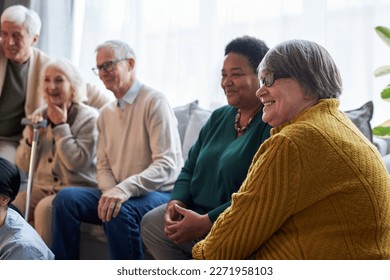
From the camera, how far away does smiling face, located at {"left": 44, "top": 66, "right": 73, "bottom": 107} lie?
3033 mm

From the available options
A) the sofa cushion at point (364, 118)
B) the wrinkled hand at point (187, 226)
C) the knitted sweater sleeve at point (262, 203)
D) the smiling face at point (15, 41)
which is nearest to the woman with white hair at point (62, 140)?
the smiling face at point (15, 41)

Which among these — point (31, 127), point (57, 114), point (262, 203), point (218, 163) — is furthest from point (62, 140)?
point (262, 203)

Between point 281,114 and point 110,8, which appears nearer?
point 281,114

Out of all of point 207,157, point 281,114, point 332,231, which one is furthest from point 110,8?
point 332,231

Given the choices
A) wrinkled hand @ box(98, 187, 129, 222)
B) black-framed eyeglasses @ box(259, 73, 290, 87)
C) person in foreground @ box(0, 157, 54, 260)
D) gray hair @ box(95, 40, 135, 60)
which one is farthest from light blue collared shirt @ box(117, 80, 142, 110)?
black-framed eyeglasses @ box(259, 73, 290, 87)

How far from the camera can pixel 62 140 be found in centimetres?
295

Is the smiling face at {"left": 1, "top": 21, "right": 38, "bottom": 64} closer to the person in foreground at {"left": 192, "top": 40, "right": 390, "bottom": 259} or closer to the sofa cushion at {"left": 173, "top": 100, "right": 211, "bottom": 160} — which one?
the sofa cushion at {"left": 173, "top": 100, "right": 211, "bottom": 160}

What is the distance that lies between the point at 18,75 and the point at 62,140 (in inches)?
27.3

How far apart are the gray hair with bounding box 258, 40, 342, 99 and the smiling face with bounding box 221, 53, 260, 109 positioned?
571mm

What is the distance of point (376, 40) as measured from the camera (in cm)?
295

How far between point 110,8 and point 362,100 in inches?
63.3

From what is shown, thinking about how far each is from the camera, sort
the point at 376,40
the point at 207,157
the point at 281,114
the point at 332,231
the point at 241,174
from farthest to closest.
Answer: the point at 376,40, the point at 207,157, the point at 241,174, the point at 281,114, the point at 332,231

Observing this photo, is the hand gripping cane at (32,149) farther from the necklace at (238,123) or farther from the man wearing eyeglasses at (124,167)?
the necklace at (238,123)
